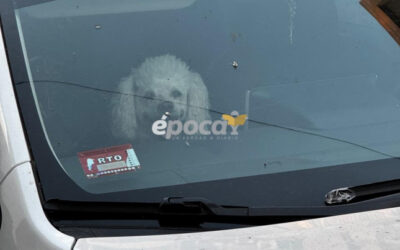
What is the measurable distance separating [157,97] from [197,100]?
0.13m

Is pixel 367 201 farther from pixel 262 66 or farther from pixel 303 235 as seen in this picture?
pixel 262 66

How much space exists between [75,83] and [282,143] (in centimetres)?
69

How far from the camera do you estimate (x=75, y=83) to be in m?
1.68

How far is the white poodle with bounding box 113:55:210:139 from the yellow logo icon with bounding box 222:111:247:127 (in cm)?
6

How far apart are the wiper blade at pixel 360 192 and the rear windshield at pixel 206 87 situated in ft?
0.35

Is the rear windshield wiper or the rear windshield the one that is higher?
the rear windshield

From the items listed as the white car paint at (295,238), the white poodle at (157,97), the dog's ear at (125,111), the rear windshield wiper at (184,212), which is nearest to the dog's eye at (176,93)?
the white poodle at (157,97)

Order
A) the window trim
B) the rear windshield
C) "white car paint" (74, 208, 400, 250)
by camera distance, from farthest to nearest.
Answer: the window trim < the rear windshield < "white car paint" (74, 208, 400, 250)

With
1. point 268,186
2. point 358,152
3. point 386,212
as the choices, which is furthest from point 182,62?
point 386,212

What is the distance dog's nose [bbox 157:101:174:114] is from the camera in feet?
5.43

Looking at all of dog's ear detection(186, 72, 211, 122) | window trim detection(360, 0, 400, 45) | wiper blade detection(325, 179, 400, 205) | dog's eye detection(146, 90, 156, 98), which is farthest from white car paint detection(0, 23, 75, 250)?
window trim detection(360, 0, 400, 45)

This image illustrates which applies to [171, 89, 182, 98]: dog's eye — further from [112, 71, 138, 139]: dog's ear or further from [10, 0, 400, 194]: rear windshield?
[112, 71, 138, 139]: dog's ear

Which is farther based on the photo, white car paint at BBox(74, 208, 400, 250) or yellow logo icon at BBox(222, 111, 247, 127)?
yellow logo icon at BBox(222, 111, 247, 127)

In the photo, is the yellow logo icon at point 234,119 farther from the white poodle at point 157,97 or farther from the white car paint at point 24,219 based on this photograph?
the white car paint at point 24,219
